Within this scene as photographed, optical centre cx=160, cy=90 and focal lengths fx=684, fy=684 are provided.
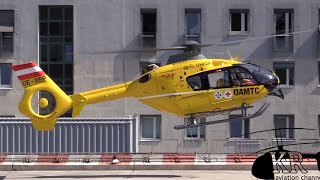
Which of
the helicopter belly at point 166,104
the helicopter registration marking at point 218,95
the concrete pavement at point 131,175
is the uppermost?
the helicopter registration marking at point 218,95

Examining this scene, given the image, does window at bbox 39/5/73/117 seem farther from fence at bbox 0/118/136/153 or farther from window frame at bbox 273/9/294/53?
window frame at bbox 273/9/294/53

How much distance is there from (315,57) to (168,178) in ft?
55.5

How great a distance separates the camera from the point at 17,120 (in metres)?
29.9

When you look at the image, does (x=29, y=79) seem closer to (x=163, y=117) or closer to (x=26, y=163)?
(x=26, y=163)

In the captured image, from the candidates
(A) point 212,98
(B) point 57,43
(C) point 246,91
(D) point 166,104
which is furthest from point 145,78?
(B) point 57,43

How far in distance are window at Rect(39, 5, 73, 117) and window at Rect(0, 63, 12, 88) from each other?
175 centimetres

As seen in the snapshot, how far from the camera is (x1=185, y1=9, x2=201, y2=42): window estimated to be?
3591 cm

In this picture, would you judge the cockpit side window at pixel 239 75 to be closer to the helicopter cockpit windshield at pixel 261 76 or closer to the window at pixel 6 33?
the helicopter cockpit windshield at pixel 261 76

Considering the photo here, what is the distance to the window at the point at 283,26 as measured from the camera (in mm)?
35906

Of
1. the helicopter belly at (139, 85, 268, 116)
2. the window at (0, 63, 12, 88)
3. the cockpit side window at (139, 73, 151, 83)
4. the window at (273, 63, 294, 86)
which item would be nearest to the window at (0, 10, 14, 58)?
the window at (0, 63, 12, 88)

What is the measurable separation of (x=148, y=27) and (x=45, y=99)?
15.0 m

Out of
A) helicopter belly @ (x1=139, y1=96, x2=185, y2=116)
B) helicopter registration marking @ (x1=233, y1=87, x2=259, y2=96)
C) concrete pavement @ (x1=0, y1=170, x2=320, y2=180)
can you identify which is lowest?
concrete pavement @ (x1=0, y1=170, x2=320, y2=180)

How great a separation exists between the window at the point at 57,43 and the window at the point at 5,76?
1746 millimetres

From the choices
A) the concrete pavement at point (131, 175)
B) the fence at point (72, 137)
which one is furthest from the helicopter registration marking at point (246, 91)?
the fence at point (72, 137)
